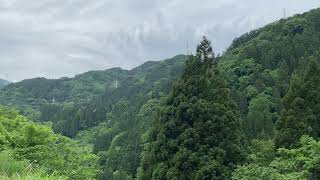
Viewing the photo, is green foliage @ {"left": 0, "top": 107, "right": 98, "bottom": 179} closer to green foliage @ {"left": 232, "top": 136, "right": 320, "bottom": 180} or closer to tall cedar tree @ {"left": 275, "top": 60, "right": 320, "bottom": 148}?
green foliage @ {"left": 232, "top": 136, "right": 320, "bottom": 180}

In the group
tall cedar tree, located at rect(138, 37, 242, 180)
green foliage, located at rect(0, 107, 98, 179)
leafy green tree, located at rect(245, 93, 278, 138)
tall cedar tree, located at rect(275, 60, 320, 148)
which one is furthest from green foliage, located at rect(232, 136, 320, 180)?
leafy green tree, located at rect(245, 93, 278, 138)

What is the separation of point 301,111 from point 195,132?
5.92m

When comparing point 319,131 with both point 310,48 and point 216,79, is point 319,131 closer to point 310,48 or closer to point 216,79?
point 216,79

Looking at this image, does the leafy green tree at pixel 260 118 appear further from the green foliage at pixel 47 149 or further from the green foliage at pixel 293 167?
the green foliage at pixel 47 149

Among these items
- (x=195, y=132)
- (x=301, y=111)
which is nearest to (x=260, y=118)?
(x=195, y=132)

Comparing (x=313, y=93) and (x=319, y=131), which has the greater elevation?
(x=313, y=93)

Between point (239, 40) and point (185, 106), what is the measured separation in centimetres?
11001

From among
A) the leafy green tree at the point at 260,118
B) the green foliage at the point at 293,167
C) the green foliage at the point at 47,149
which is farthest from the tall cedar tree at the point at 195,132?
the leafy green tree at the point at 260,118

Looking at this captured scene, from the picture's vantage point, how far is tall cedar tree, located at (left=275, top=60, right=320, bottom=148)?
2725 cm

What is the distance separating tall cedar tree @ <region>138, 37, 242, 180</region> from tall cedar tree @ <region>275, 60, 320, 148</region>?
3024 mm

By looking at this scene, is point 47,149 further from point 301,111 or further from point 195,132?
point 301,111

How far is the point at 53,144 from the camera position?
23.5 m

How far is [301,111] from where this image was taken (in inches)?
1097

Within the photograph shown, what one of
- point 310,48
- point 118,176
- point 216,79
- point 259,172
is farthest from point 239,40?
point 259,172
